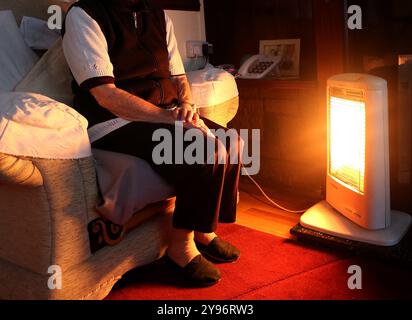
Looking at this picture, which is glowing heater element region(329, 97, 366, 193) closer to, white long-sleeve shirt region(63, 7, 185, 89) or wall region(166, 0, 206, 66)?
white long-sleeve shirt region(63, 7, 185, 89)

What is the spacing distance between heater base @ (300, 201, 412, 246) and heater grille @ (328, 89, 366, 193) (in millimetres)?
145

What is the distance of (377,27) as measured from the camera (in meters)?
1.91

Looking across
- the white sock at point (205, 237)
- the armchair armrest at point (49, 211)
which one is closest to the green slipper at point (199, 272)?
the white sock at point (205, 237)

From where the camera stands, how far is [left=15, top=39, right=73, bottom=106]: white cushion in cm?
144

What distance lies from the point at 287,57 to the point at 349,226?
109 cm

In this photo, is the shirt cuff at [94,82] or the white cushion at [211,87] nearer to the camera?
the shirt cuff at [94,82]

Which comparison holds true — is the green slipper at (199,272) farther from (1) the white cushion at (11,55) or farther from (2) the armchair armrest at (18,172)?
(1) the white cushion at (11,55)

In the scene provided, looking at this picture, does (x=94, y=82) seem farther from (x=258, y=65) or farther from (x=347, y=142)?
(x=258, y=65)

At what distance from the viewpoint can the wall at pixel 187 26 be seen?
101 inches

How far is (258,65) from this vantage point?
7.74ft

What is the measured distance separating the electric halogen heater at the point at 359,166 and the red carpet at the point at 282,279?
0.12m

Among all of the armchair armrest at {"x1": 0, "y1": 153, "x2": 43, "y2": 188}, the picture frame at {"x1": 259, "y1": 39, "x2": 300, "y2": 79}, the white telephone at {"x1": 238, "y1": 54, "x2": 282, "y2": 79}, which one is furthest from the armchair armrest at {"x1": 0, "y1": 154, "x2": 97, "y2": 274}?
the picture frame at {"x1": 259, "y1": 39, "x2": 300, "y2": 79}

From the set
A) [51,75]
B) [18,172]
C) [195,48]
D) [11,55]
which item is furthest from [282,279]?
[195,48]

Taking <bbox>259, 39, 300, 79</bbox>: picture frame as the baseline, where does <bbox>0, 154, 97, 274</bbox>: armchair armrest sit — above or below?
below
